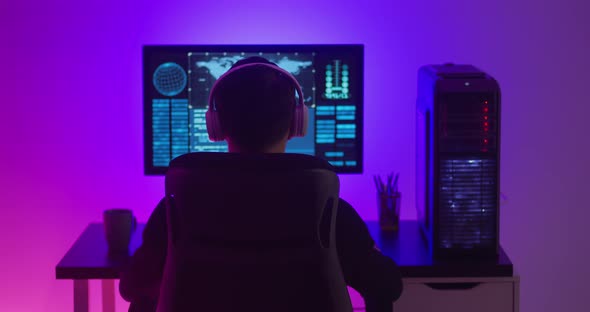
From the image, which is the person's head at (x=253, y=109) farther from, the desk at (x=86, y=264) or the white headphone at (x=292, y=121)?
the desk at (x=86, y=264)

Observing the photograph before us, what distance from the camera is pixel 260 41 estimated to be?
285 centimetres

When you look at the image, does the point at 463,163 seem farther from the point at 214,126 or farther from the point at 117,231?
the point at 117,231

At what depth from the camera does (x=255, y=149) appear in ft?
5.66

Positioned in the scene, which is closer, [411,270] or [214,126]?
[214,126]

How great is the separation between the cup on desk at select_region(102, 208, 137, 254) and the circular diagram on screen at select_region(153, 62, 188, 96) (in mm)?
499

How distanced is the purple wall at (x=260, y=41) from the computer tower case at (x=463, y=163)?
2.24 ft

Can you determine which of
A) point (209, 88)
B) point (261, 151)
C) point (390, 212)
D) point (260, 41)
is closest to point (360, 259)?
point (261, 151)

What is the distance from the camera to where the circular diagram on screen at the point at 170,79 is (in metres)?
2.59

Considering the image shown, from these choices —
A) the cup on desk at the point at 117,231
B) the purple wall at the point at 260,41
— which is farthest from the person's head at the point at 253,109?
the purple wall at the point at 260,41

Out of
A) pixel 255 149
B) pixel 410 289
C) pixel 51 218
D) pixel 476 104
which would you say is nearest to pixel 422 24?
pixel 476 104

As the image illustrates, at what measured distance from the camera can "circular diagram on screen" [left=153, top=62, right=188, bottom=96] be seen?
2592 millimetres

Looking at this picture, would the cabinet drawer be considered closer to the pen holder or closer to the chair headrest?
the pen holder

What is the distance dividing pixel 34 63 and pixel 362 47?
4.04ft

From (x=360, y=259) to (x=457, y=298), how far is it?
0.53 m
